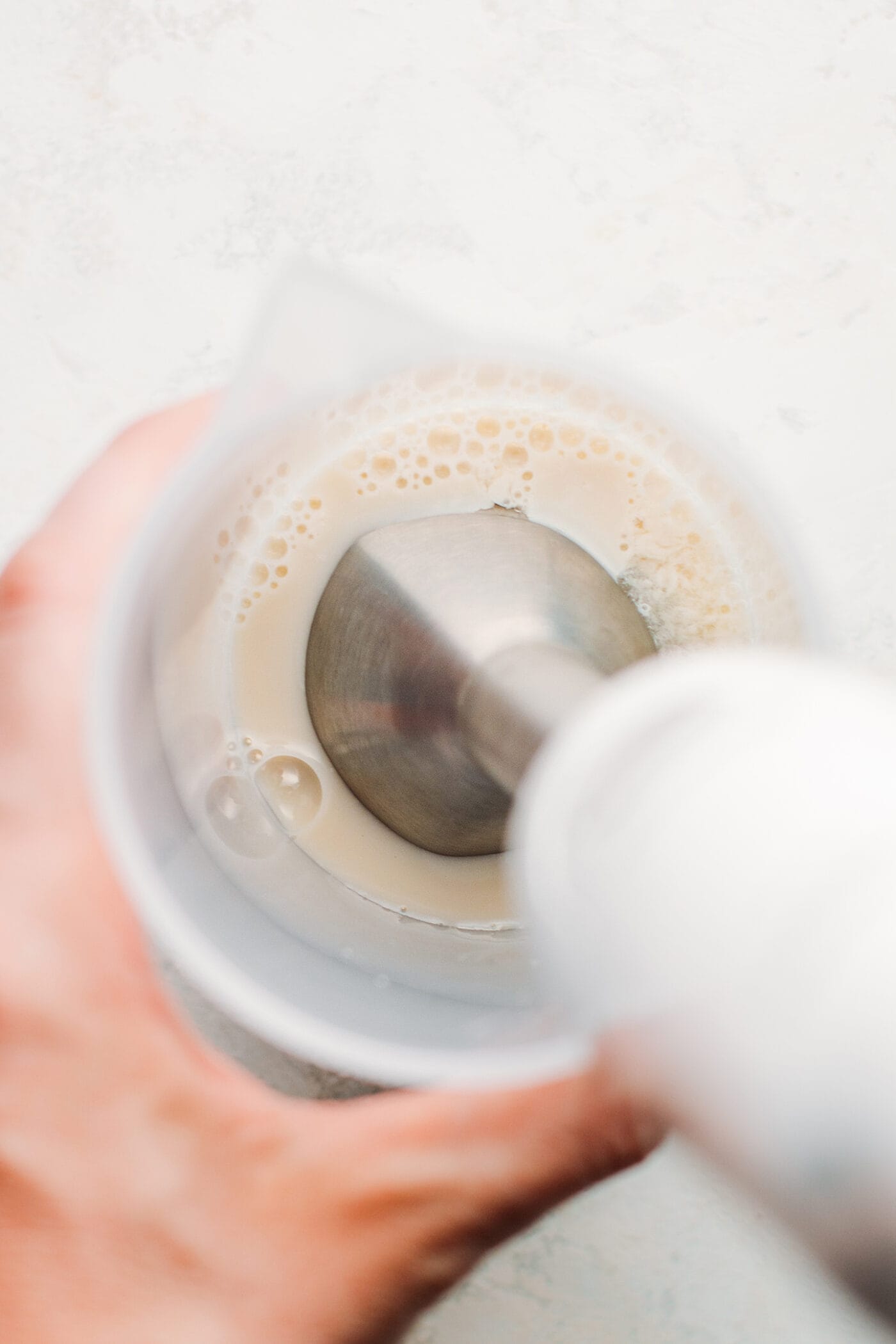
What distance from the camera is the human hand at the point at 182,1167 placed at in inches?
13.2

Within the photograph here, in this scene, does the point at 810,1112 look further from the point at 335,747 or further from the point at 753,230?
the point at 753,230

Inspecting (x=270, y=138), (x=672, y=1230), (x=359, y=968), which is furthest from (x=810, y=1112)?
(x=270, y=138)

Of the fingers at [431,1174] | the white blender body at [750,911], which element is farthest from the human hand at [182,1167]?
the white blender body at [750,911]

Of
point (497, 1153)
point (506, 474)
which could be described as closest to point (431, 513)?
point (506, 474)

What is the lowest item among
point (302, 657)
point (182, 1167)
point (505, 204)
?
point (182, 1167)

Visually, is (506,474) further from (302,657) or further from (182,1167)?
(182,1167)

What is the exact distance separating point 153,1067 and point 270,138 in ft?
1.39

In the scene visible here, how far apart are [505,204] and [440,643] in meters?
0.30

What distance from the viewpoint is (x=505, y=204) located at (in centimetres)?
53

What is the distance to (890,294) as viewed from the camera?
55 cm

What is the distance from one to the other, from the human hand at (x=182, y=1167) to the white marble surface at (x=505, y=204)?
23 cm

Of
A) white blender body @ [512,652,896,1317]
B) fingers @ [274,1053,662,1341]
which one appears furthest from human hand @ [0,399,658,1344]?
white blender body @ [512,652,896,1317]

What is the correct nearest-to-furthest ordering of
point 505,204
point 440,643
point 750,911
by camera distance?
point 750,911
point 440,643
point 505,204

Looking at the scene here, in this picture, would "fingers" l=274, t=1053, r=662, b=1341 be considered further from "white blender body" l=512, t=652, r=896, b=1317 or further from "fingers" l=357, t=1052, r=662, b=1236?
"white blender body" l=512, t=652, r=896, b=1317
